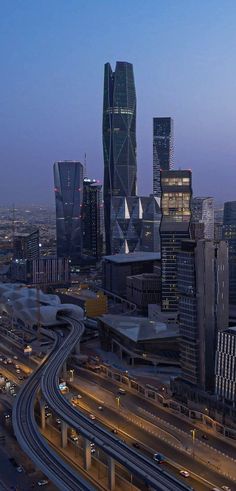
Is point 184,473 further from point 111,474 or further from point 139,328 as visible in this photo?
point 139,328

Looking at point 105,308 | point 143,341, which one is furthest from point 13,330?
point 143,341

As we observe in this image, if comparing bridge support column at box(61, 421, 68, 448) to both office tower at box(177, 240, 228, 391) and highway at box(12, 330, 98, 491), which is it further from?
office tower at box(177, 240, 228, 391)

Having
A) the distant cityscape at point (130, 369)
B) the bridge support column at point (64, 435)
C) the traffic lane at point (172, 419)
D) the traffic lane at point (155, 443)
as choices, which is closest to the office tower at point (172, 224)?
the distant cityscape at point (130, 369)

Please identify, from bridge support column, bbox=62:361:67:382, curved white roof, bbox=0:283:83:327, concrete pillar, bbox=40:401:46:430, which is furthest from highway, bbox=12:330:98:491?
curved white roof, bbox=0:283:83:327

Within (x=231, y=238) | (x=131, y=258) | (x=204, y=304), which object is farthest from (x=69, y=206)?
(x=204, y=304)

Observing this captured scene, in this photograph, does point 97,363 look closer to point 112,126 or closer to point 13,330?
point 13,330

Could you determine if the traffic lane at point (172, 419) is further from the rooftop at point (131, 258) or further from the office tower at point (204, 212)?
the office tower at point (204, 212)
